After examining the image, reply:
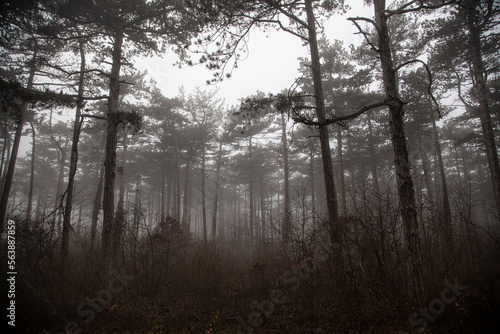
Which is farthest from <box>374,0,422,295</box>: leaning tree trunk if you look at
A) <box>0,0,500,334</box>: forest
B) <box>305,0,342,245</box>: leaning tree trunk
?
<box>305,0,342,245</box>: leaning tree trunk

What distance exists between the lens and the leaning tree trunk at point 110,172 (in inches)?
259

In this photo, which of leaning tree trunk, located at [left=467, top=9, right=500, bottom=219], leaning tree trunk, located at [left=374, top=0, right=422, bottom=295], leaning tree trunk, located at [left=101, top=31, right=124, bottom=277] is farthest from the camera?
leaning tree trunk, located at [left=467, top=9, right=500, bottom=219]

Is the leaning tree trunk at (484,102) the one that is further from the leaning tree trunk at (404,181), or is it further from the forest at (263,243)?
the leaning tree trunk at (404,181)

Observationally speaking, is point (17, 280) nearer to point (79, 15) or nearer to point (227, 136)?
point (79, 15)

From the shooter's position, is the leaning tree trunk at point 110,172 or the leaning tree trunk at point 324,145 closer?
the leaning tree trunk at point 324,145

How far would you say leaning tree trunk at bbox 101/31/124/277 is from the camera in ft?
21.6

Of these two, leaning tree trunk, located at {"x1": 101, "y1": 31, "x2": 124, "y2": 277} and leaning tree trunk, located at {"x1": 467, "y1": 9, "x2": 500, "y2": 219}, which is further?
leaning tree trunk, located at {"x1": 467, "y1": 9, "x2": 500, "y2": 219}

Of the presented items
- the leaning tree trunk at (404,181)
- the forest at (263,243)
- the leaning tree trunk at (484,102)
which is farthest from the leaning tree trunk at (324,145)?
the leaning tree trunk at (484,102)

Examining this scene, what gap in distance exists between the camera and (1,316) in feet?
16.5

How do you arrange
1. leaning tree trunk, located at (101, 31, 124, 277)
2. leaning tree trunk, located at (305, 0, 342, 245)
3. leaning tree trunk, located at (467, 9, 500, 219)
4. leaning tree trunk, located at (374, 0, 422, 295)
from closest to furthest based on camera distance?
leaning tree trunk, located at (374, 0, 422, 295)
leaning tree trunk, located at (305, 0, 342, 245)
leaning tree trunk, located at (101, 31, 124, 277)
leaning tree trunk, located at (467, 9, 500, 219)

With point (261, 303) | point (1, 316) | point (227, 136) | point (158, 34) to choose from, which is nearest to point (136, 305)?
point (1, 316)

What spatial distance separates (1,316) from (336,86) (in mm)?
18878

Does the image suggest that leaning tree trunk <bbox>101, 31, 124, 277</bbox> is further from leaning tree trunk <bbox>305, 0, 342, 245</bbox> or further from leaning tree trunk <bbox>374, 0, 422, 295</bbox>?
leaning tree trunk <bbox>374, 0, 422, 295</bbox>

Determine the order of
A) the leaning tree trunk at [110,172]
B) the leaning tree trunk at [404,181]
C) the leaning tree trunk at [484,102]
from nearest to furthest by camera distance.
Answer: the leaning tree trunk at [404,181]
the leaning tree trunk at [110,172]
the leaning tree trunk at [484,102]
